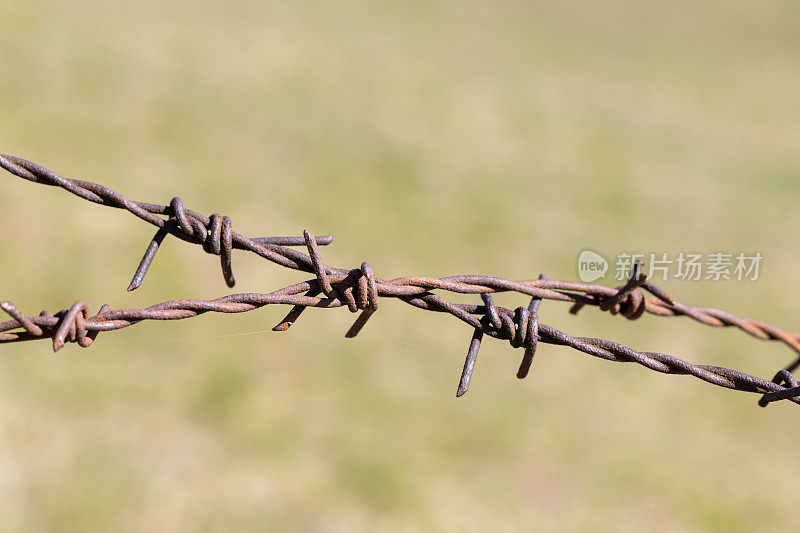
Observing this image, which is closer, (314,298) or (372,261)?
(314,298)

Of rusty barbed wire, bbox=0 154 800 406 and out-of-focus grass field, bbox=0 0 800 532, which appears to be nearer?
rusty barbed wire, bbox=0 154 800 406

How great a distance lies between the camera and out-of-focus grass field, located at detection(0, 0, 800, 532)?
3.93m

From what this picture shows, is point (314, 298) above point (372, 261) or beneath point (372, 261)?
beneath

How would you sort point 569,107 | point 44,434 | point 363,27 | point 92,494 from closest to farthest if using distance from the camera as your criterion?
point 92,494 → point 44,434 → point 569,107 → point 363,27

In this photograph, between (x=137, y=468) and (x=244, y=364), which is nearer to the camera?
(x=137, y=468)

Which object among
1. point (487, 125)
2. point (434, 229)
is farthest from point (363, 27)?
point (434, 229)

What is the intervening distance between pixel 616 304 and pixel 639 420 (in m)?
3.66

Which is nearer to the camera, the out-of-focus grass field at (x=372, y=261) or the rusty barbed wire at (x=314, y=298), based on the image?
the rusty barbed wire at (x=314, y=298)

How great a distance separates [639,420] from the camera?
196 inches

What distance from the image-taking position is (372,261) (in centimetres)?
614

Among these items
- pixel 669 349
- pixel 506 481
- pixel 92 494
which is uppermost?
pixel 669 349

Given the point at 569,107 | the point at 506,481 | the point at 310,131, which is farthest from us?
the point at 569,107

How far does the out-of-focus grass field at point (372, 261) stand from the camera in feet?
12.9

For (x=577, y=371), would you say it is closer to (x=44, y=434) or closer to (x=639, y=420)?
(x=639, y=420)
